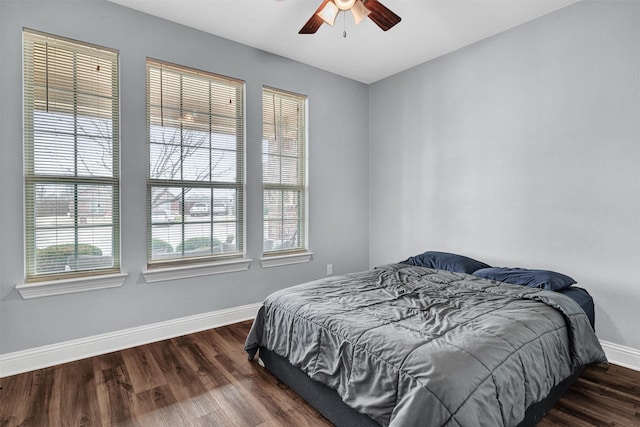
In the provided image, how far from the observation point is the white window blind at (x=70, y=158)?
2422 millimetres

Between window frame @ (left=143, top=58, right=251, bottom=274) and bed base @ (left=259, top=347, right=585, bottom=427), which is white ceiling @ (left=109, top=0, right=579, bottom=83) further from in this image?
bed base @ (left=259, top=347, right=585, bottom=427)

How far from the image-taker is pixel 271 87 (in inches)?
143

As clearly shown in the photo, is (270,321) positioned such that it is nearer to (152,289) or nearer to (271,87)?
(152,289)

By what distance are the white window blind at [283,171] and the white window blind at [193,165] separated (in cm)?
31

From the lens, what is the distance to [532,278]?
2557 millimetres

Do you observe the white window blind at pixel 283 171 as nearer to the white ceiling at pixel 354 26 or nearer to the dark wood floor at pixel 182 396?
the white ceiling at pixel 354 26

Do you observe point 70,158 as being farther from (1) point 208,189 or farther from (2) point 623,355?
(2) point 623,355

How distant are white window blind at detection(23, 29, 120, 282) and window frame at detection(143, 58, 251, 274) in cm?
26

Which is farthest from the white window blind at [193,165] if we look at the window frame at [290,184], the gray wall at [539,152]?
the gray wall at [539,152]

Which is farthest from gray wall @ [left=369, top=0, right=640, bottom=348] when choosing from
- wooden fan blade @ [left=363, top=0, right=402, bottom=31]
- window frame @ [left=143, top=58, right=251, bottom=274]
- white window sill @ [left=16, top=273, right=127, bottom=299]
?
white window sill @ [left=16, top=273, right=127, bottom=299]

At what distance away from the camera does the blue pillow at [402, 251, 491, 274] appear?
3.03 metres

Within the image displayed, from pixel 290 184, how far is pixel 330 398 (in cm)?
249

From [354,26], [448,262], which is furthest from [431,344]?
[354,26]

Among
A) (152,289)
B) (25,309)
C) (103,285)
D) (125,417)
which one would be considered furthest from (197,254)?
(125,417)
